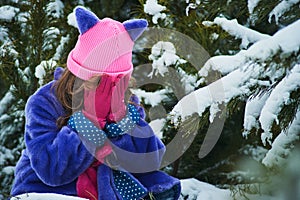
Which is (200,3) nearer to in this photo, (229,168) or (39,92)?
(39,92)

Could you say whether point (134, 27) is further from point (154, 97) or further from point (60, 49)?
point (60, 49)

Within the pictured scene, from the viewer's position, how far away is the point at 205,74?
195 cm

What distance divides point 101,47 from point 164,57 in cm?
50

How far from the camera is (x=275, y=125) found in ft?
4.87

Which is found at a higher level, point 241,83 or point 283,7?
point 283,7

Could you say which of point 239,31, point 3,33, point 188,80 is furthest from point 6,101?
point 239,31

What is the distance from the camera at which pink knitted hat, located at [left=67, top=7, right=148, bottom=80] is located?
181cm

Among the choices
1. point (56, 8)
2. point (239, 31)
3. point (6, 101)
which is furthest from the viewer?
point (6, 101)

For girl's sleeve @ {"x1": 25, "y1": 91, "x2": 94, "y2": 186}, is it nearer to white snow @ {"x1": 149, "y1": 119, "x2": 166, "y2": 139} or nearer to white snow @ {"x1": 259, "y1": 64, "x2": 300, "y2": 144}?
white snow @ {"x1": 149, "y1": 119, "x2": 166, "y2": 139}

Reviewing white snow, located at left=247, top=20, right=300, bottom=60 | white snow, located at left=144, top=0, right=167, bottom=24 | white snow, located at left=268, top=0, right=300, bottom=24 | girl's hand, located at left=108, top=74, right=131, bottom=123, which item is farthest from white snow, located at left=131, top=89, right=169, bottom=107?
white snow, located at left=247, top=20, right=300, bottom=60

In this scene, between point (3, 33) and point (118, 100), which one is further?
point (3, 33)

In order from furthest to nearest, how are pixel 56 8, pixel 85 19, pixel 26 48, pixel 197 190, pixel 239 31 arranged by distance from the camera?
pixel 56 8, pixel 26 48, pixel 197 190, pixel 85 19, pixel 239 31

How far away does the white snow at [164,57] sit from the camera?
2250mm

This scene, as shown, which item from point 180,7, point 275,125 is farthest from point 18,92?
point 275,125
